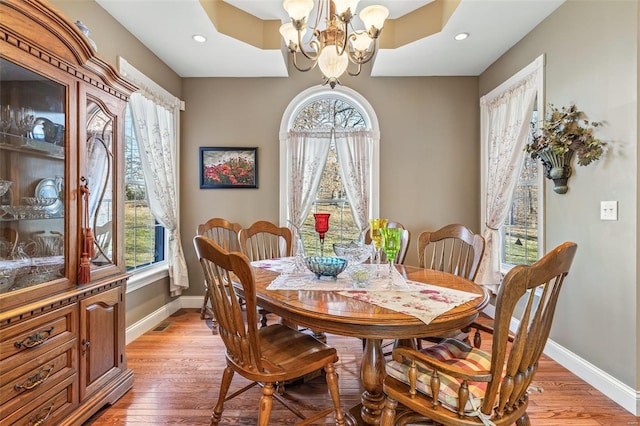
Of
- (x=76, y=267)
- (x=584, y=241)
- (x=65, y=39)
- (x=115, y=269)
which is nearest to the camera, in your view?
(x=65, y=39)

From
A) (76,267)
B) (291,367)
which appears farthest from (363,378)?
(76,267)

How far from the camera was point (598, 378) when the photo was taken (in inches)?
80.4

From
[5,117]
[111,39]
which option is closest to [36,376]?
[5,117]

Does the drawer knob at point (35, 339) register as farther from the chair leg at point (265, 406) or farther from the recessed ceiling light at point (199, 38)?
the recessed ceiling light at point (199, 38)

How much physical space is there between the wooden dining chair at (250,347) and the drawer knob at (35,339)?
793 mm

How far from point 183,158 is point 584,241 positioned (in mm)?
3813

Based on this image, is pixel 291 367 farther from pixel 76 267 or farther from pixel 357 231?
pixel 357 231

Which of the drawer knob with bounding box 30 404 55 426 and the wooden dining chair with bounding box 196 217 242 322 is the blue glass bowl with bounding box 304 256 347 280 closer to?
the wooden dining chair with bounding box 196 217 242 322

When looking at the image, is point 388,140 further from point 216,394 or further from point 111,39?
point 216,394

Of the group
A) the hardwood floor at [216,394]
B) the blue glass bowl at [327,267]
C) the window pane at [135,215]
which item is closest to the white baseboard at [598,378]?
the hardwood floor at [216,394]

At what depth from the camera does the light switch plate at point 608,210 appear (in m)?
1.94

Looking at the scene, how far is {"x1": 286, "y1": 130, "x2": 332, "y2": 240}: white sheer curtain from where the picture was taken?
3.54 meters

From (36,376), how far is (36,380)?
0.02 metres

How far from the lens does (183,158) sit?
11.8 feet
